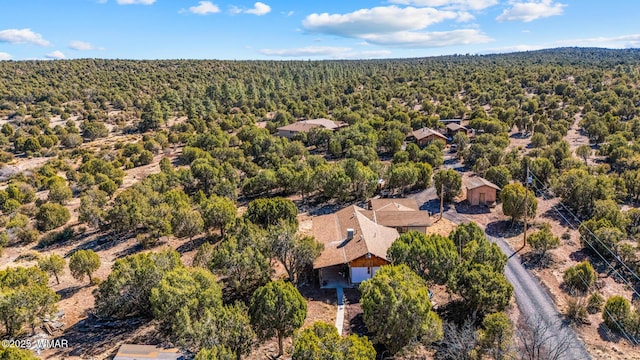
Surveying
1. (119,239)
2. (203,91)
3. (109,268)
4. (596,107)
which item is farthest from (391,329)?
(203,91)

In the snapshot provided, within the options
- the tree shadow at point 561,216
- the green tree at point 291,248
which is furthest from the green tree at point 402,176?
the green tree at point 291,248

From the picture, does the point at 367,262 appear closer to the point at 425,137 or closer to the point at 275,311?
the point at 275,311

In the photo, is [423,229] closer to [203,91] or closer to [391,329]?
[391,329]

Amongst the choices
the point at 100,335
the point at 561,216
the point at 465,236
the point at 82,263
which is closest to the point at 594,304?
the point at 465,236

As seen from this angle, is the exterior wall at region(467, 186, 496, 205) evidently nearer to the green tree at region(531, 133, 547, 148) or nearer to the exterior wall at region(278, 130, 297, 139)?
the green tree at region(531, 133, 547, 148)

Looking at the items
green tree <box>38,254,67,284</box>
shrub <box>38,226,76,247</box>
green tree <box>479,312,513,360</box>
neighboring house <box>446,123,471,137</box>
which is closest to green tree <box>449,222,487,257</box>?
green tree <box>479,312,513,360</box>

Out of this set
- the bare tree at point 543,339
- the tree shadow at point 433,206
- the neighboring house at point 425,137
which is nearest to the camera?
the bare tree at point 543,339

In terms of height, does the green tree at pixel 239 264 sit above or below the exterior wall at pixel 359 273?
above

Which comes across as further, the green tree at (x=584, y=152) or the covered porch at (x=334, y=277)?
the green tree at (x=584, y=152)

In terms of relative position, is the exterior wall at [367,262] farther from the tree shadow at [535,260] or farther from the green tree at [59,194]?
the green tree at [59,194]
